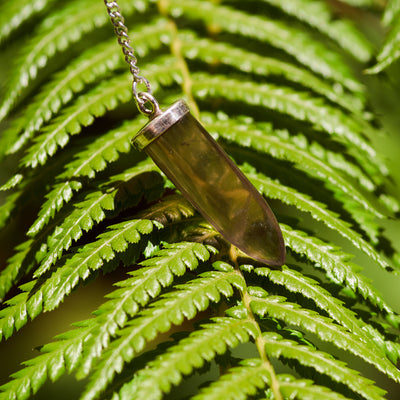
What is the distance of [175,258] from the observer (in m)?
0.73

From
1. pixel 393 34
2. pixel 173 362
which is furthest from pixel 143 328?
pixel 393 34

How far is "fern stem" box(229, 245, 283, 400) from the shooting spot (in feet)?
2.01

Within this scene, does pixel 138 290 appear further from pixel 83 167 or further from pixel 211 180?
pixel 83 167

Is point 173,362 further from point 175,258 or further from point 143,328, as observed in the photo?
point 175,258

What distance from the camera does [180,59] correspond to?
3.99ft

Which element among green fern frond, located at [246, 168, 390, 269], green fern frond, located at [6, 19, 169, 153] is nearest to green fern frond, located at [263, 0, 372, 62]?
green fern frond, located at [6, 19, 169, 153]

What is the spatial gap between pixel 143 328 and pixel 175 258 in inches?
6.0

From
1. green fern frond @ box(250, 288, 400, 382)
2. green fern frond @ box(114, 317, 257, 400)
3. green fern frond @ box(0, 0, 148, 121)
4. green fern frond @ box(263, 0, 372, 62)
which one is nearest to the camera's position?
green fern frond @ box(114, 317, 257, 400)

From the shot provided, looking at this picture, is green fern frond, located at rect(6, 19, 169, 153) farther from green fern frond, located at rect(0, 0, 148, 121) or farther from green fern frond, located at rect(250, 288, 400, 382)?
green fern frond, located at rect(250, 288, 400, 382)

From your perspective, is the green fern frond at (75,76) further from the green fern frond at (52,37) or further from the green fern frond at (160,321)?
the green fern frond at (160,321)

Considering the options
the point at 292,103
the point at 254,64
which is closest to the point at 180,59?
the point at 254,64

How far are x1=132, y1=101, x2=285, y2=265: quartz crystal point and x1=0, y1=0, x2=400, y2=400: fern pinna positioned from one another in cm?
6

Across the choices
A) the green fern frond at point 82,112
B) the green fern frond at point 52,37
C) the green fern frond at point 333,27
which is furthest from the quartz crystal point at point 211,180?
the green fern frond at point 333,27

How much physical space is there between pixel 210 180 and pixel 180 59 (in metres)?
0.64
